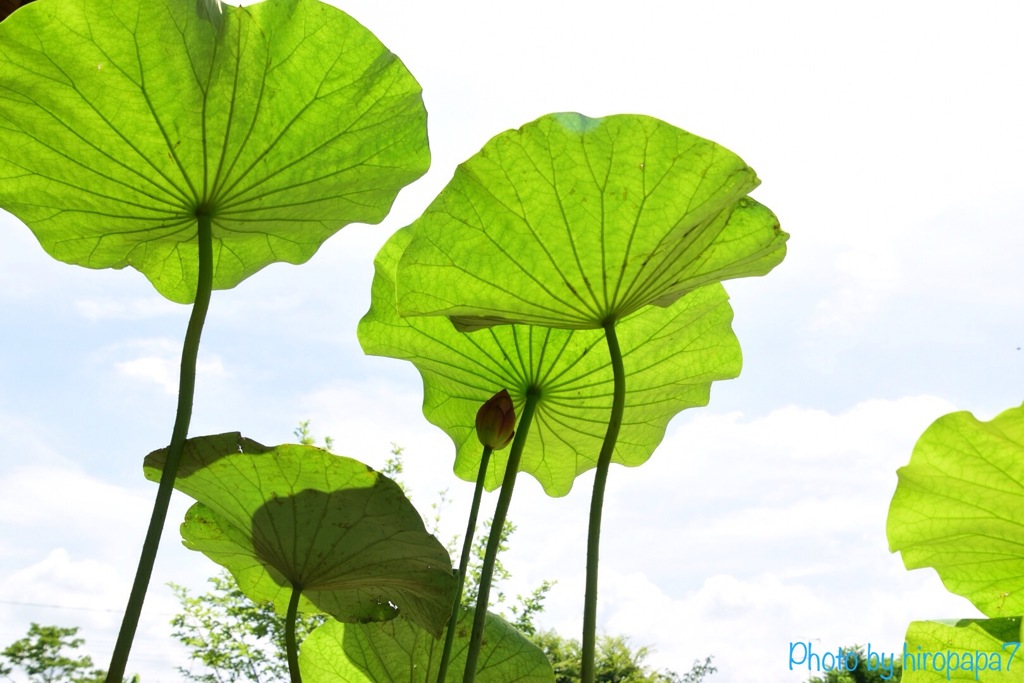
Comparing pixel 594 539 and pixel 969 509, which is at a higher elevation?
pixel 969 509

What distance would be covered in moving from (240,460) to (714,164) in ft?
1.84

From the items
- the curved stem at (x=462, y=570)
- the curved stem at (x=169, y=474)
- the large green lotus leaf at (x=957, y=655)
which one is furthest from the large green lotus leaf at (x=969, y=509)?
the curved stem at (x=169, y=474)

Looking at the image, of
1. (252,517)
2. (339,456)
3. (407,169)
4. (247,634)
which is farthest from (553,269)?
(247,634)

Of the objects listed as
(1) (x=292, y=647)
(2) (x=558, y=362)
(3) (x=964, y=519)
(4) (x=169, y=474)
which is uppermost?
(2) (x=558, y=362)

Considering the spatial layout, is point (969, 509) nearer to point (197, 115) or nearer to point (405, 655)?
point (405, 655)

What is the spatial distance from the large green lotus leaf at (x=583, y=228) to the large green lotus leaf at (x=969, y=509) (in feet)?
1.14

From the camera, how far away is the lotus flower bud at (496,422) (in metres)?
0.90

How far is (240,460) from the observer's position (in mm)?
774

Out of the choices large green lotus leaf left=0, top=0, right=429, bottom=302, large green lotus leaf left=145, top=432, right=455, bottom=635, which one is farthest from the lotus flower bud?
large green lotus leaf left=0, top=0, right=429, bottom=302

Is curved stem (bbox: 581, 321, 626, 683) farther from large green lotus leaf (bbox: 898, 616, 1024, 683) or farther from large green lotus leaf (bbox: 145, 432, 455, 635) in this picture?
large green lotus leaf (bbox: 898, 616, 1024, 683)

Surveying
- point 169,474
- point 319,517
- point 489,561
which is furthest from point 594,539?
point 169,474

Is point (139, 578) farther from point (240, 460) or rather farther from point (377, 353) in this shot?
point (377, 353)

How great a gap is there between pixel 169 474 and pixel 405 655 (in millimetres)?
531

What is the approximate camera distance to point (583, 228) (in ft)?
2.78
